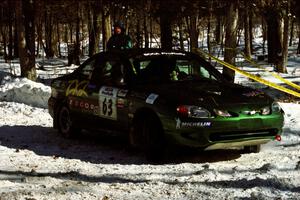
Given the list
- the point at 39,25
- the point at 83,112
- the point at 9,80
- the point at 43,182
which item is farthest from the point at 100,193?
the point at 39,25

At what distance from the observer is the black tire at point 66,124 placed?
9352mm

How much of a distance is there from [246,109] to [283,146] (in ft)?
5.36

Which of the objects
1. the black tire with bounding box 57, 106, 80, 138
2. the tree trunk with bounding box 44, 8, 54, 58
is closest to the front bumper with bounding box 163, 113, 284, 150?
the black tire with bounding box 57, 106, 80, 138

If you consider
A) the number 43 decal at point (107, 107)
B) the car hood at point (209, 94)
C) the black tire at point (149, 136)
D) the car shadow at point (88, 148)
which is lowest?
the car shadow at point (88, 148)

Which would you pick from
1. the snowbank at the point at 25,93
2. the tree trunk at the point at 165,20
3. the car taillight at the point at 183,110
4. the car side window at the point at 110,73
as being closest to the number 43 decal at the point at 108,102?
the car side window at the point at 110,73

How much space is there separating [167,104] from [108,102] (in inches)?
53.6

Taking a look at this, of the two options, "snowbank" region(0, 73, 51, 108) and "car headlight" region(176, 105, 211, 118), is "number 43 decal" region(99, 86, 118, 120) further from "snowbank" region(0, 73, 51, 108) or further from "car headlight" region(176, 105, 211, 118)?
"snowbank" region(0, 73, 51, 108)

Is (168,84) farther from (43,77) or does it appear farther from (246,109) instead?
(43,77)

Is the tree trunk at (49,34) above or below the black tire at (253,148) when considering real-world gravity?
above

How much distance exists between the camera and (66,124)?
959cm

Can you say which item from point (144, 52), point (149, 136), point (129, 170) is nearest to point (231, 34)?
point (144, 52)

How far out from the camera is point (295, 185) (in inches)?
229

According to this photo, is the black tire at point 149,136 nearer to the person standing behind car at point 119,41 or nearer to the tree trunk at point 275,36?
the person standing behind car at point 119,41

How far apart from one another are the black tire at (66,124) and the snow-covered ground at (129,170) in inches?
5.0
